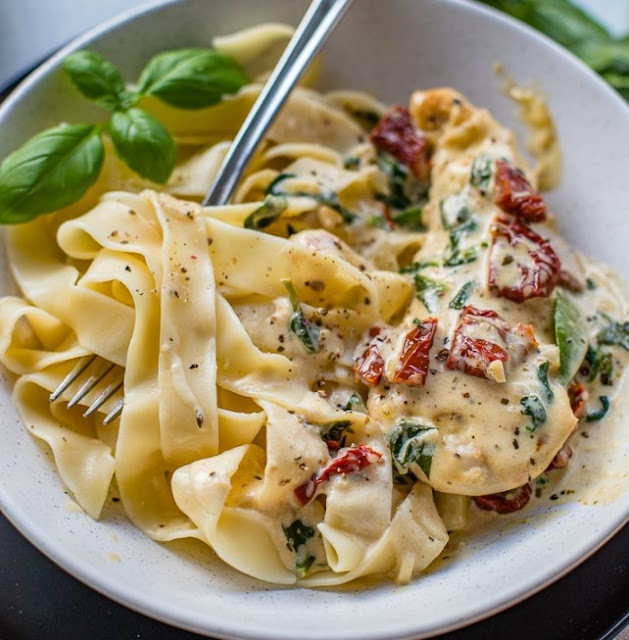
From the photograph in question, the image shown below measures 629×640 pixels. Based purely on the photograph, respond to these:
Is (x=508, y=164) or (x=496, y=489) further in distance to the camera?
(x=508, y=164)

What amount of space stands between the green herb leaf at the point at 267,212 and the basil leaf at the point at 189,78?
26.2 inches

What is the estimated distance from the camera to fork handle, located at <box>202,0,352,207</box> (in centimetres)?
404

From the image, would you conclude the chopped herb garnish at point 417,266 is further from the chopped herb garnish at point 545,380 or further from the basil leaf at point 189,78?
the basil leaf at point 189,78

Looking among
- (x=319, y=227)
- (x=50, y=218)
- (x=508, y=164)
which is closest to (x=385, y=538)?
(x=319, y=227)

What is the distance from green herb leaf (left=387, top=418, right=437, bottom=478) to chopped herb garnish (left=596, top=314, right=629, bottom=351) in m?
0.99

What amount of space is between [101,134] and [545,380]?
7.01ft

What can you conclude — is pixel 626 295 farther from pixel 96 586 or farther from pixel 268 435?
pixel 96 586

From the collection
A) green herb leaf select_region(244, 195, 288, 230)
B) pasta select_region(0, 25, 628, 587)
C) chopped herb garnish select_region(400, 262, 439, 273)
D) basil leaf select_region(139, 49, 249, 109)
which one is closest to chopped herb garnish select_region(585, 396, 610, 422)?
pasta select_region(0, 25, 628, 587)

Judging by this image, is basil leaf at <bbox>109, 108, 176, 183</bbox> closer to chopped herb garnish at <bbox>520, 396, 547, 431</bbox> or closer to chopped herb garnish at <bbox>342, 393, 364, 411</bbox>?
chopped herb garnish at <bbox>342, 393, 364, 411</bbox>

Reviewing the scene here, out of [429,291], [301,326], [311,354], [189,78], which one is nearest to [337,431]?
[311,354]

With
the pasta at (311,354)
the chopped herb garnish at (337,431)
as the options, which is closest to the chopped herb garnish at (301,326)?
the pasta at (311,354)

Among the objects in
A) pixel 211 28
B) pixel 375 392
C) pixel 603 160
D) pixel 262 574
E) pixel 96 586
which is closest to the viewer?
pixel 96 586

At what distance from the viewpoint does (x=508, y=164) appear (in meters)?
3.95

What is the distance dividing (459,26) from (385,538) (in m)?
2.79
